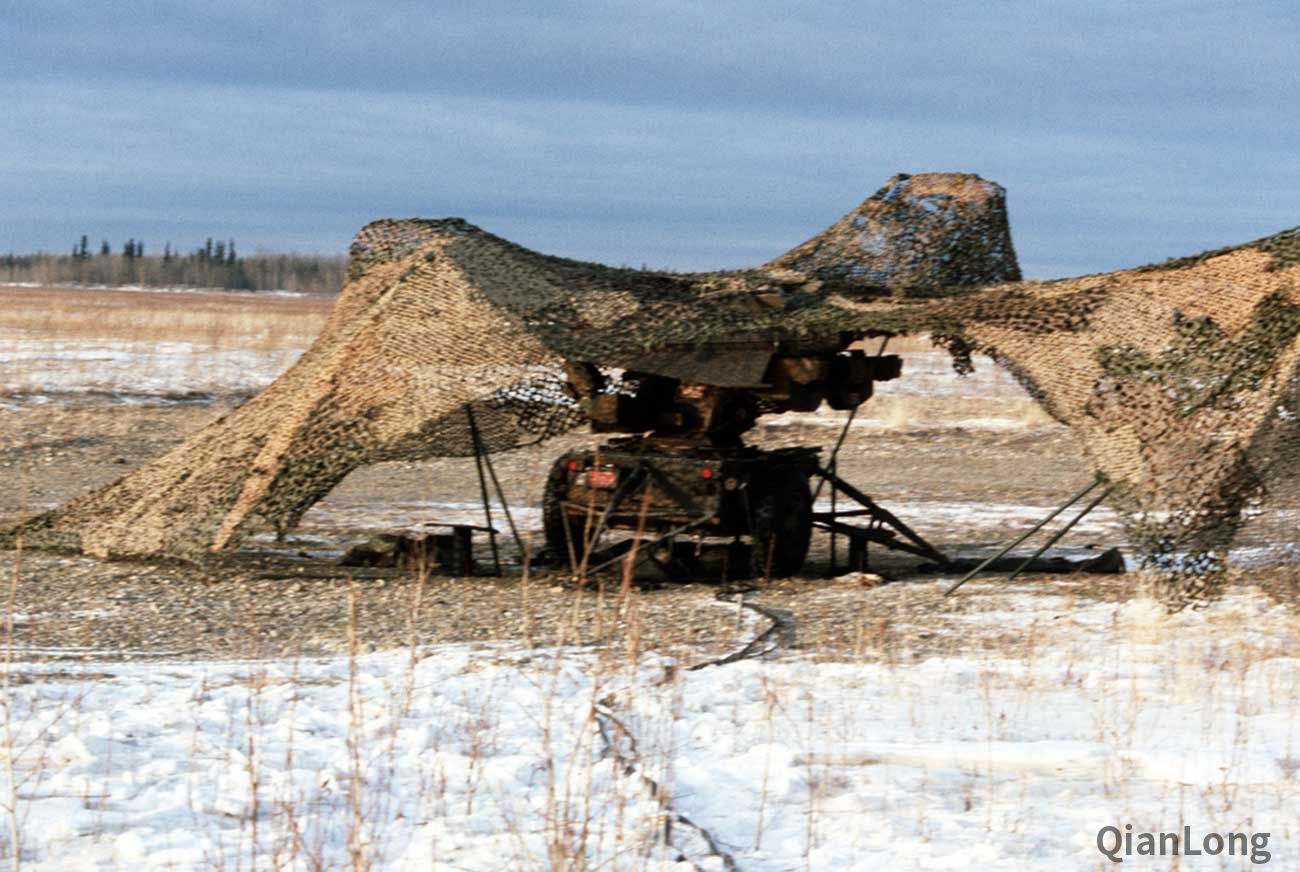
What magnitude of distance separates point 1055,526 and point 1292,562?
201 inches

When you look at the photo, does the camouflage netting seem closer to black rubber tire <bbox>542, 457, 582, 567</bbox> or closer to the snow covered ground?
black rubber tire <bbox>542, 457, 582, 567</bbox>

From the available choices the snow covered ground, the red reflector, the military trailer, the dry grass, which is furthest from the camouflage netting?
the dry grass

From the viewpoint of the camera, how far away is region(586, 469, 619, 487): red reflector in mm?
11812

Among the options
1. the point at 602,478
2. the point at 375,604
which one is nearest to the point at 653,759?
the point at 375,604

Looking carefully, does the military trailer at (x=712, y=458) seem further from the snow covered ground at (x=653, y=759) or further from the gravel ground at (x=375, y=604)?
the snow covered ground at (x=653, y=759)

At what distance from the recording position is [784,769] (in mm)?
6559

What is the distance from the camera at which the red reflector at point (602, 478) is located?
465 inches

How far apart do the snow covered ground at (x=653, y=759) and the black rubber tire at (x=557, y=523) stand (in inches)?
135

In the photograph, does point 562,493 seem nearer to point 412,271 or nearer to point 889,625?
point 412,271

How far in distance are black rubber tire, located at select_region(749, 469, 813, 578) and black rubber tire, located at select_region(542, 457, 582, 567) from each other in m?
1.39

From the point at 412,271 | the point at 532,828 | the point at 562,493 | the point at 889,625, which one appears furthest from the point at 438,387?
the point at 532,828

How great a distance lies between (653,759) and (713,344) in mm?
5146

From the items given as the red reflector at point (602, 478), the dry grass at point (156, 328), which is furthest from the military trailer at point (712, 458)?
the dry grass at point (156, 328)

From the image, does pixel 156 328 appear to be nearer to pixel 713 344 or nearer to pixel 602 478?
pixel 602 478
